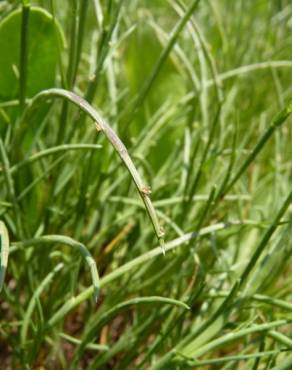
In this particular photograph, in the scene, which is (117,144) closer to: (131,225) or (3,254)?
(3,254)

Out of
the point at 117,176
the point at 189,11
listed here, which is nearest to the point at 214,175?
the point at 117,176

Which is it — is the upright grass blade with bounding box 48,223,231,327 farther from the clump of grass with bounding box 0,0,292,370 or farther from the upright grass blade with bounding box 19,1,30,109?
the upright grass blade with bounding box 19,1,30,109

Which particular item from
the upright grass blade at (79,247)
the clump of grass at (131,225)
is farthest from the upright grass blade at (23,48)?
the upright grass blade at (79,247)

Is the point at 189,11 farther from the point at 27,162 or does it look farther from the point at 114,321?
the point at 114,321

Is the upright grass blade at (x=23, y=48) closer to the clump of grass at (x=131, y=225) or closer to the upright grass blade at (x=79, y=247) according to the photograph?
the clump of grass at (x=131, y=225)

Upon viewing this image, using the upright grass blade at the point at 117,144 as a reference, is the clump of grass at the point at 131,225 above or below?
below

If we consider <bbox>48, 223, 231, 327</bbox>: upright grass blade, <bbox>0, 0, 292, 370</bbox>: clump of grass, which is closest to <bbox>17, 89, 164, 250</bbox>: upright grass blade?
<bbox>0, 0, 292, 370</bbox>: clump of grass

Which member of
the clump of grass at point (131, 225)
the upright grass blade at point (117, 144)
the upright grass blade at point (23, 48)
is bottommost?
the clump of grass at point (131, 225)

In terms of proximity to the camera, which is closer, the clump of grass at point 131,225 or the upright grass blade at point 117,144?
the upright grass blade at point 117,144
